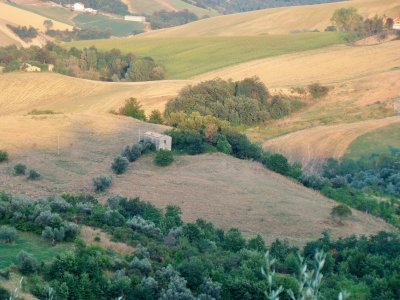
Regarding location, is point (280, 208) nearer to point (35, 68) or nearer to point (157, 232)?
point (157, 232)

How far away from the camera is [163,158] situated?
43812mm

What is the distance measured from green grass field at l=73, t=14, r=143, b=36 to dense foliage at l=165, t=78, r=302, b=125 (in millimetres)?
68057

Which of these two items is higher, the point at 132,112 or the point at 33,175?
the point at 132,112

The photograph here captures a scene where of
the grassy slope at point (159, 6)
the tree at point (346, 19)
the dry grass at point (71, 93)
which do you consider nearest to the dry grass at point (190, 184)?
the dry grass at point (71, 93)

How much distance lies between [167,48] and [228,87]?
32.3 m

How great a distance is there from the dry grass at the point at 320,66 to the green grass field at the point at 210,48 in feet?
10.9

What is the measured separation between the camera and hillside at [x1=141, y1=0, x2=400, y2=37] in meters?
109

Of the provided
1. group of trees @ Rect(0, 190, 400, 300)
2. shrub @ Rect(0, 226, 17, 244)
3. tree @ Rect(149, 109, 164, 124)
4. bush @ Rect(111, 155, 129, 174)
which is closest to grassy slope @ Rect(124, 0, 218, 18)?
tree @ Rect(149, 109, 164, 124)

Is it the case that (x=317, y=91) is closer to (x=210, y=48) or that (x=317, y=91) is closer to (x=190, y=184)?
(x=210, y=48)

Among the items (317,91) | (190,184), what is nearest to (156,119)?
(190,184)

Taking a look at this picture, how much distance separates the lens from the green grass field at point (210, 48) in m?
90.1

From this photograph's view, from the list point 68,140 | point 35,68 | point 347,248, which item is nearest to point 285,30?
point 35,68

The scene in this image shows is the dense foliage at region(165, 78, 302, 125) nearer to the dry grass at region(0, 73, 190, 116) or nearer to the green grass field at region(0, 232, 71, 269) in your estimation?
the dry grass at region(0, 73, 190, 116)

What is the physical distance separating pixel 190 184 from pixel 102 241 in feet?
41.4
